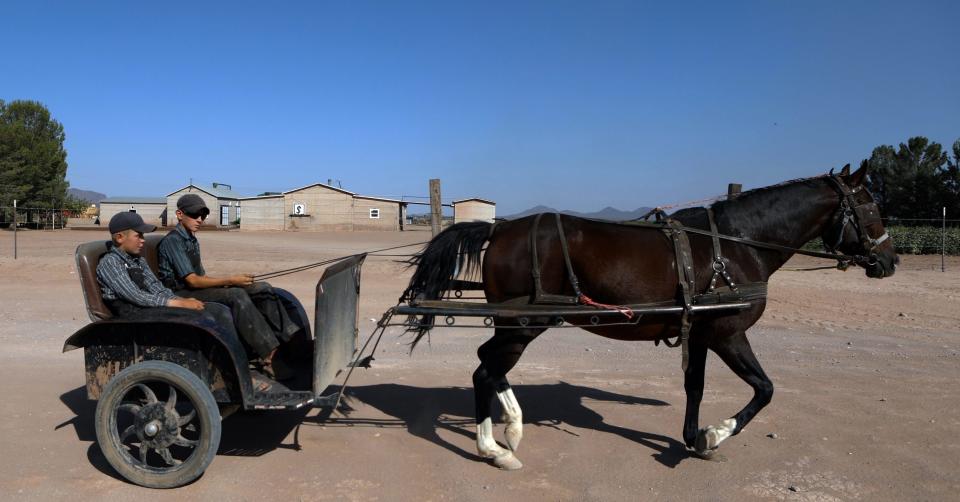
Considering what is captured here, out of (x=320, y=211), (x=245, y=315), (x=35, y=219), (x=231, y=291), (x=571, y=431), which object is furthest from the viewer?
(x=320, y=211)

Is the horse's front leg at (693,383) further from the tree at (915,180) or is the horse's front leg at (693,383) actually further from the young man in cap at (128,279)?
the tree at (915,180)

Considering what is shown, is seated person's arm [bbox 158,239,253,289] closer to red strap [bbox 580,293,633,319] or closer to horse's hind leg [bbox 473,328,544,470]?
horse's hind leg [bbox 473,328,544,470]

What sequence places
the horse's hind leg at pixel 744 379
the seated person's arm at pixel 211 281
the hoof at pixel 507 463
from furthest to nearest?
1. the seated person's arm at pixel 211 281
2. the horse's hind leg at pixel 744 379
3. the hoof at pixel 507 463

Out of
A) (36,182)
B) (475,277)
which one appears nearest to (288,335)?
(475,277)

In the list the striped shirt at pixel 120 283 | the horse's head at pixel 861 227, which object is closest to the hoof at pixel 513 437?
the striped shirt at pixel 120 283

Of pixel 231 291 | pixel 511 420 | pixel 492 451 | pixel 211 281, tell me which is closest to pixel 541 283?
pixel 511 420

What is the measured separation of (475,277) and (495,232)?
1.61 ft

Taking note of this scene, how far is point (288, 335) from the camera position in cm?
522

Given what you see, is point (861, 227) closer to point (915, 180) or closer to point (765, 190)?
point (765, 190)

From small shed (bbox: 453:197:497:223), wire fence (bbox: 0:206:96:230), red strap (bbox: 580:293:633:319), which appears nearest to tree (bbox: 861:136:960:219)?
small shed (bbox: 453:197:497:223)

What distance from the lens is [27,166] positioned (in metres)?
42.6

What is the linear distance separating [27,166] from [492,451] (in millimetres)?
48968

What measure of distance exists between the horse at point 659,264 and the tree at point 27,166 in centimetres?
4523

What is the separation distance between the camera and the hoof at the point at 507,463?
4703 millimetres
